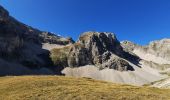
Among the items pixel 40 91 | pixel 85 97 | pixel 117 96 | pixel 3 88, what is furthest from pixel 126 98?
pixel 3 88

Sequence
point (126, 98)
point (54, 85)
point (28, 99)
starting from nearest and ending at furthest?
point (28, 99) → point (126, 98) → point (54, 85)

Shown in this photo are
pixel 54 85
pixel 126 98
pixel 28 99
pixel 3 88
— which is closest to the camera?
pixel 28 99

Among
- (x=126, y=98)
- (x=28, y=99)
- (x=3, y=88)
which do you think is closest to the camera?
(x=28, y=99)

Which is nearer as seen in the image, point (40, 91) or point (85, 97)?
point (85, 97)

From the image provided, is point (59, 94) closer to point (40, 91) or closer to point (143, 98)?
point (40, 91)

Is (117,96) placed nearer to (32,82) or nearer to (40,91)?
(40,91)

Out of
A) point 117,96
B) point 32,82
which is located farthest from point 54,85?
point 117,96

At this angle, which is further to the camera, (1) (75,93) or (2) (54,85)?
(2) (54,85)

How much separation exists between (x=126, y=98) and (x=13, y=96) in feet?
70.3

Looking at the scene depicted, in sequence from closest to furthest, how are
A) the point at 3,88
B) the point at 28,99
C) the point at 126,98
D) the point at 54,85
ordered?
the point at 28,99
the point at 126,98
the point at 3,88
the point at 54,85

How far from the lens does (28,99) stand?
2061 inches

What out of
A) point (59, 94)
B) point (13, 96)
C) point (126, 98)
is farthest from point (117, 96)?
point (13, 96)

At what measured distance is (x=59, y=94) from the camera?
5541 centimetres

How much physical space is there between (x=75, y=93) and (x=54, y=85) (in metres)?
11.1
